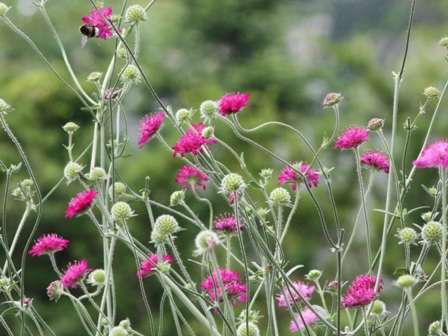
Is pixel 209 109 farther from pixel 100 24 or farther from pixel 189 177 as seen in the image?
pixel 100 24

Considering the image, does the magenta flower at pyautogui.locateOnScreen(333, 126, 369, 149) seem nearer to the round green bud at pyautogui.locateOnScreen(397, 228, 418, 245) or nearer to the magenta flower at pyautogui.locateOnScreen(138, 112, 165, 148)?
the round green bud at pyautogui.locateOnScreen(397, 228, 418, 245)

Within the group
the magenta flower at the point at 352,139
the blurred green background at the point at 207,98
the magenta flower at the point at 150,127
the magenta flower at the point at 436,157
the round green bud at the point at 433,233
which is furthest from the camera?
the blurred green background at the point at 207,98

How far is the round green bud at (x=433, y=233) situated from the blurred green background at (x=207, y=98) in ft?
12.6

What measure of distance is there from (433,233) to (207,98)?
5200mm

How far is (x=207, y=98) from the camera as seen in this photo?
20.7ft

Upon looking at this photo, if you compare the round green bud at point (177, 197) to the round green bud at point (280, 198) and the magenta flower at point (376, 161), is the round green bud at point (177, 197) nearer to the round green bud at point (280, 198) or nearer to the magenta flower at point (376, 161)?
the round green bud at point (280, 198)

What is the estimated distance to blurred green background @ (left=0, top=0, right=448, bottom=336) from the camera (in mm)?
5453

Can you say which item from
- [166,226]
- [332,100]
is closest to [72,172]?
[166,226]

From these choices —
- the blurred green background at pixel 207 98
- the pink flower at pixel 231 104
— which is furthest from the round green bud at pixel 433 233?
the blurred green background at pixel 207 98

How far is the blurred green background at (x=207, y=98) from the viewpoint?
5453 millimetres

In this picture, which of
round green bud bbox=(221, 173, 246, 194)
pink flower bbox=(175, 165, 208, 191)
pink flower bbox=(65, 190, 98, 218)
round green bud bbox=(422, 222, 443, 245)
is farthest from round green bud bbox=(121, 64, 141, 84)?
round green bud bbox=(422, 222, 443, 245)

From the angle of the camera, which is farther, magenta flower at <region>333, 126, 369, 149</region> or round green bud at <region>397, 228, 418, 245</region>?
magenta flower at <region>333, 126, 369, 149</region>

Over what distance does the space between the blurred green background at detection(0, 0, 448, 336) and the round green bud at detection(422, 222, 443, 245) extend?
3.84m

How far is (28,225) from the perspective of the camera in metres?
5.51
